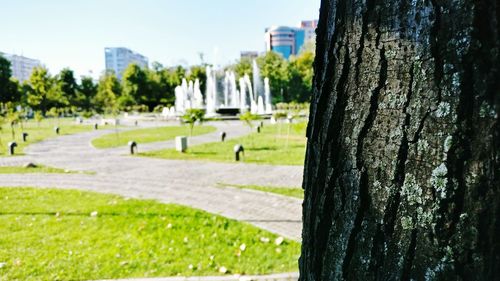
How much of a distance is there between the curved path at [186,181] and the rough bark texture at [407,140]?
4901 millimetres

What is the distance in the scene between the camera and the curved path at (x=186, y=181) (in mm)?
7250

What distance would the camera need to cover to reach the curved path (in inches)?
285

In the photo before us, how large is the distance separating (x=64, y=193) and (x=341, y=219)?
903 cm

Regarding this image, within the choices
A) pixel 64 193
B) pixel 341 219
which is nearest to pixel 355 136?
pixel 341 219

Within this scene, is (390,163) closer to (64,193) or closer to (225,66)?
(64,193)

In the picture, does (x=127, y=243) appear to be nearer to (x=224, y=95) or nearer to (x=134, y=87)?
(x=224, y=95)

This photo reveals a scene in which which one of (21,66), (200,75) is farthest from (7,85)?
(21,66)

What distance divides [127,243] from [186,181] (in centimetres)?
498

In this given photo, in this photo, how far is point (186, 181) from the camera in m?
10.3

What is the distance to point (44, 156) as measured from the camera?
Result: 1605 cm

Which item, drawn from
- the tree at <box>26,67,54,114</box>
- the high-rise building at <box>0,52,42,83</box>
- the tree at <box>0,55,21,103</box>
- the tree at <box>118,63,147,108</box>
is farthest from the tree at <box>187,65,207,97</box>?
the high-rise building at <box>0,52,42,83</box>

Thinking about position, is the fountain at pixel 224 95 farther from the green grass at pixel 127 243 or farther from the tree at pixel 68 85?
the green grass at pixel 127 243

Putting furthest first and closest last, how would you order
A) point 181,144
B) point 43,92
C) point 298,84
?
point 298,84, point 43,92, point 181,144

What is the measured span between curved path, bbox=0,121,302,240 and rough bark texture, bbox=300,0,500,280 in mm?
4901
